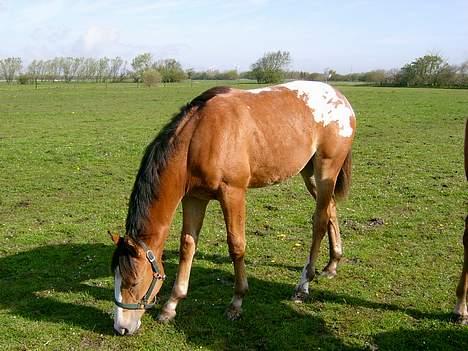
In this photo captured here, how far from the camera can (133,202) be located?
171 inches

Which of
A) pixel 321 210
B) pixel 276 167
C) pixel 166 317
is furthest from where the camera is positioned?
pixel 321 210

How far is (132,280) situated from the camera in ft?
13.6

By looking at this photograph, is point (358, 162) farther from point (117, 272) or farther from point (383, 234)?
point (117, 272)

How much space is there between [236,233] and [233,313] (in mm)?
826

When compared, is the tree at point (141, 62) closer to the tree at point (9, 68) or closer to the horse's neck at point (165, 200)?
the tree at point (9, 68)

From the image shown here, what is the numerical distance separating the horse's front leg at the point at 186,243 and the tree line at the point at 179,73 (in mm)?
51446

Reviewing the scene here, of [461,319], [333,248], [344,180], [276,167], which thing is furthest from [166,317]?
[461,319]

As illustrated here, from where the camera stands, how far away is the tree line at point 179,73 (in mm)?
67250

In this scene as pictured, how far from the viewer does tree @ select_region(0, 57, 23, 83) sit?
269 feet

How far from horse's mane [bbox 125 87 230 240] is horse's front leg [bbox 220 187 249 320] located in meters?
0.64

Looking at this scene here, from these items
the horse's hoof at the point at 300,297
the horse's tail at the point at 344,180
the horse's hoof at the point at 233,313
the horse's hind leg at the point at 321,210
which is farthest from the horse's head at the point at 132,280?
the horse's tail at the point at 344,180

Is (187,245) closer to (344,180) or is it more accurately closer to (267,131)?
(267,131)

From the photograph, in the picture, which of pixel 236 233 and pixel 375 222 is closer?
pixel 236 233

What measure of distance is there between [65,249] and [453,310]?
4.95 meters
